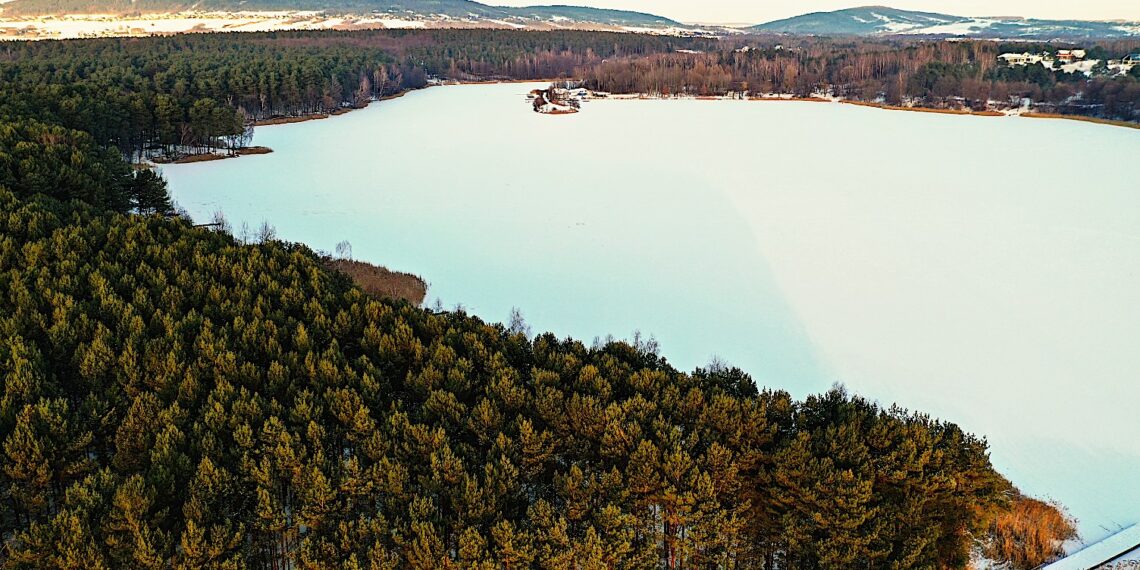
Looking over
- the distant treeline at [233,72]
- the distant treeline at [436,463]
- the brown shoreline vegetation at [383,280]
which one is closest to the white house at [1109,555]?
the distant treeline at [436,463]

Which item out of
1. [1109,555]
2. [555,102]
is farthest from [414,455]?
[555,102]

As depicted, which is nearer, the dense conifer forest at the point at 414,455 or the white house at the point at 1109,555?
the dense conifer forest at the point at 414,455

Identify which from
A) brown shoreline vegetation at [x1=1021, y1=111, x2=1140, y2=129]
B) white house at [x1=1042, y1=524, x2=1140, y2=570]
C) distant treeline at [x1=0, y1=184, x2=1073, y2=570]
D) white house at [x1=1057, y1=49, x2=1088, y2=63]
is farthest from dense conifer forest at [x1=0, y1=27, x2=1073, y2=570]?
white house at [x1=1057, y1=49, x2=1088, y2=63]

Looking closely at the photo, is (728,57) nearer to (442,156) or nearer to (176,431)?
(442,156)

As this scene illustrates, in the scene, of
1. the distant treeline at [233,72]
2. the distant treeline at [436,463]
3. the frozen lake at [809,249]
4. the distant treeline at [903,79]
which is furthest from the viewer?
the distant treeline at [903,79]

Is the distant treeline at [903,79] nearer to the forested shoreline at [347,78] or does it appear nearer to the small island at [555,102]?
the forested shoreline at [347,78]

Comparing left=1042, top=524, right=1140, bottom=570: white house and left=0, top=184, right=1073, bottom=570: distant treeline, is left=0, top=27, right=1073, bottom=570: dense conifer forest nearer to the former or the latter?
left=0, top=184, right=1073, bottom=570: distant treeline

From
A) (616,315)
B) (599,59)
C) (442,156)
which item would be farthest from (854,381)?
(599,59)
